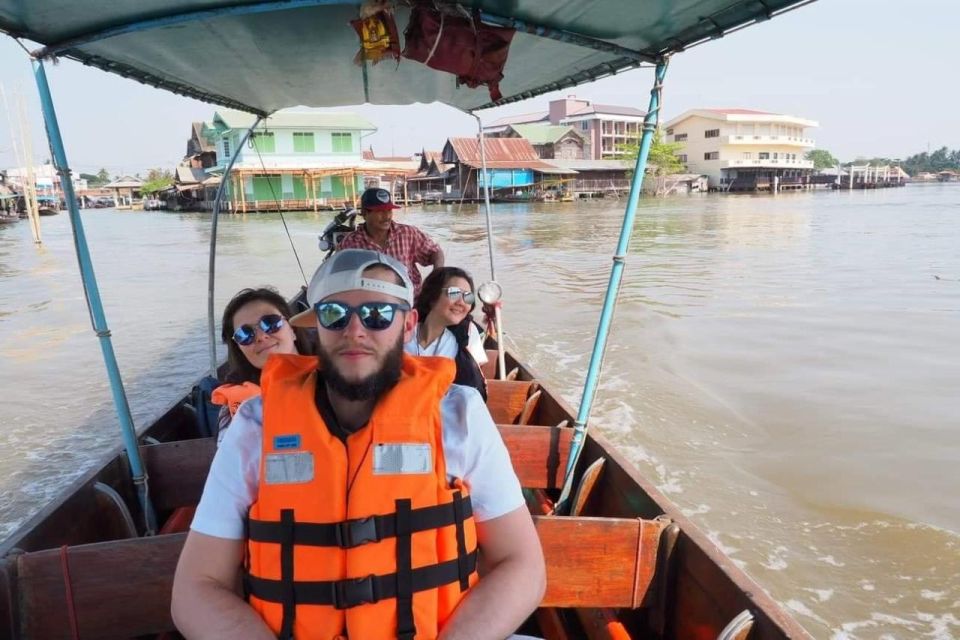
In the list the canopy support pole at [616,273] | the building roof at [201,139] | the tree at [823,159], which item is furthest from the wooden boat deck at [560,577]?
the tree at [823,159]

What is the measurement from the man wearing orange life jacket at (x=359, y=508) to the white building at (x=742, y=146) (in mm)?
62255

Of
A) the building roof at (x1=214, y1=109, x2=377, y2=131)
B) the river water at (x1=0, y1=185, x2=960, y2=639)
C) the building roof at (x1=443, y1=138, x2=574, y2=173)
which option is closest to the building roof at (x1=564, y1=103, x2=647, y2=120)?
the building roof at (x1=443, y1=138, x2=574, y2=173)

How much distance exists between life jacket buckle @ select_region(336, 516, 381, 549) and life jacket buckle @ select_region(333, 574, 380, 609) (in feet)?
0.27

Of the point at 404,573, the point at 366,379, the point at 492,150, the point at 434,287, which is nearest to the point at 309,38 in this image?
the point at 434,287

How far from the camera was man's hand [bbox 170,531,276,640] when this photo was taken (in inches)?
59.2

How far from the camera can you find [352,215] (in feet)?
23.3

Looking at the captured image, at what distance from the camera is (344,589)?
149cm

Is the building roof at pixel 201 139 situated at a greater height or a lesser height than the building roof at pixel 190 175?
greater

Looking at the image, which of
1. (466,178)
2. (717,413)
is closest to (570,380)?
(717,413)

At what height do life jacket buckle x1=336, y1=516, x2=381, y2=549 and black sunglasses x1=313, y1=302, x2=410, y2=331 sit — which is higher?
black sunglasses x1=313, y1=302, x2=410, y2=331

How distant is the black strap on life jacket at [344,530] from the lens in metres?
1.50

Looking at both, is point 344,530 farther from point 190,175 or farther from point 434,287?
point 190,175

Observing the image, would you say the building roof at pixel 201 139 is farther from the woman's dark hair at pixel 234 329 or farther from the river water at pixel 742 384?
the woman's dark hair at pixel 234 329

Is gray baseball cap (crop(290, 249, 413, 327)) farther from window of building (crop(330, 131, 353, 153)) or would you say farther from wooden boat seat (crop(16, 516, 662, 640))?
window of building (crop(330, 131, 353, 153))
